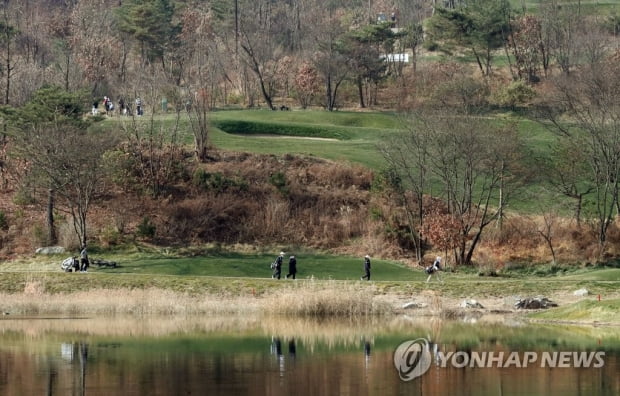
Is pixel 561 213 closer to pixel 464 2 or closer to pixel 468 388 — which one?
pixel 468 388

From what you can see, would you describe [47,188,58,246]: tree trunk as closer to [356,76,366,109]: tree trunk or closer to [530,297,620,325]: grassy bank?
[530,297,620,325]: grassy bank

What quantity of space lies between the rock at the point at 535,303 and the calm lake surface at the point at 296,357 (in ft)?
8.40

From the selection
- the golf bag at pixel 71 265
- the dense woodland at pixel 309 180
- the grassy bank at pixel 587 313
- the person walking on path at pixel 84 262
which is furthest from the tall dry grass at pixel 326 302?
the dense woodland at pixel 309 180

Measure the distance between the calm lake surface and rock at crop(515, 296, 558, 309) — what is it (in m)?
2.56

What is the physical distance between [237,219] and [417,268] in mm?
14067

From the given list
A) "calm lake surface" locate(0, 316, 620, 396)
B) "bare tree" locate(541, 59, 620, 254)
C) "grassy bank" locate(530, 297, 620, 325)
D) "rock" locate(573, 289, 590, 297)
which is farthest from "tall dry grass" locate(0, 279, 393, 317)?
"bare tree" locate(541, 59, 620, 254)

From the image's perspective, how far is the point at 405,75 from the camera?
118875 millimetres

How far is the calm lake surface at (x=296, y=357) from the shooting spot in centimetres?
3334

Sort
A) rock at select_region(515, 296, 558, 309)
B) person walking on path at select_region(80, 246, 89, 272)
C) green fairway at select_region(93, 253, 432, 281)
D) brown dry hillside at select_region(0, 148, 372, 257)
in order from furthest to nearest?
brown dry hillside at select_region(0, 148, 372, 257)
green fairway at select_region(93, 253, 432, 281)
person walking on path at select_region(80, 246, 89, 272)
rock at select_region(515, 296, 558, 309)

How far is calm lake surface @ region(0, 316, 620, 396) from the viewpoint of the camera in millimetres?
33344

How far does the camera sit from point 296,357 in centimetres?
3931

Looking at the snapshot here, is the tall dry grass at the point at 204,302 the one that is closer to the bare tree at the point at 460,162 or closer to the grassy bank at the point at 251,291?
the grassy bank at the point at 251,291

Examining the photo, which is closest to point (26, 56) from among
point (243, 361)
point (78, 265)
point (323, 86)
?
point (323, 86)

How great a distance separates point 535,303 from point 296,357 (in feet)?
54.3
